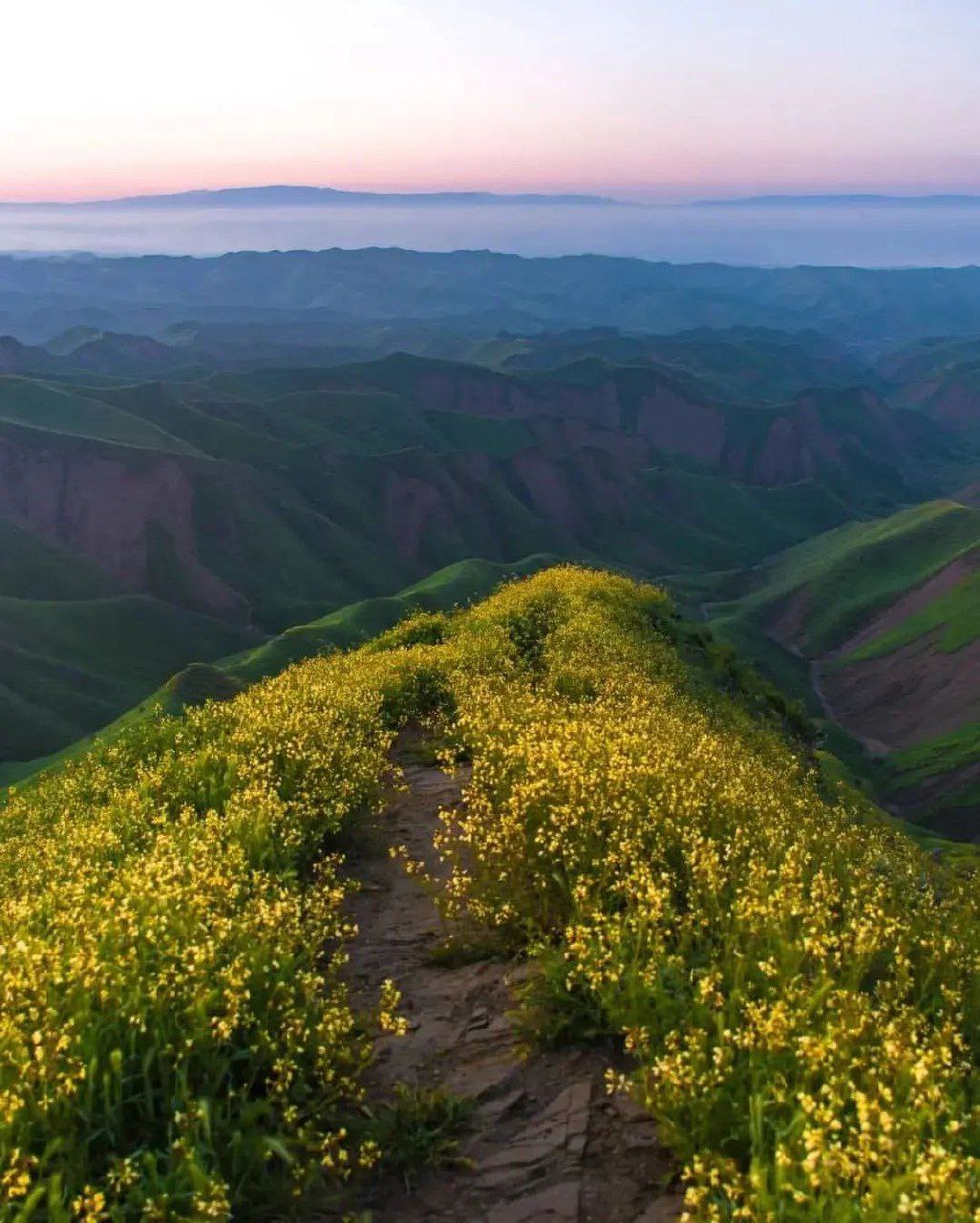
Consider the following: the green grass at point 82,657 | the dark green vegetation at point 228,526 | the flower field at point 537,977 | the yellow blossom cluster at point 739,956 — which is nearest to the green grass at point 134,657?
the green grass at point 82,657

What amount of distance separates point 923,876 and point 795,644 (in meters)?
127

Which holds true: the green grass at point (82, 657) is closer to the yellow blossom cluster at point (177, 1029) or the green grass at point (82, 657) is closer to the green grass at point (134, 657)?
the green grass at point (134, 657)

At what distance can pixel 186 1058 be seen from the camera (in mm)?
5410

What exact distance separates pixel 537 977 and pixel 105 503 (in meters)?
139

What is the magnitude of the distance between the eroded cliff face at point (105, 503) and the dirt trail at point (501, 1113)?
124245mm

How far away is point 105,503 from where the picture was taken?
13338 cm

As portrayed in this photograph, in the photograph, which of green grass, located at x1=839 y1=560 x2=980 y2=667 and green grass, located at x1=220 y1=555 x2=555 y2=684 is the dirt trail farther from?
green grass, located at x1=839 y1=560 x2=980 y2=667

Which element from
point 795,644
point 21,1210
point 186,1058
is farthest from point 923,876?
point 795,644

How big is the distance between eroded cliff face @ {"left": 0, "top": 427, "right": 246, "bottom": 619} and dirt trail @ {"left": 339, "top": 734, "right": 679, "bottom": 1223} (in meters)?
124

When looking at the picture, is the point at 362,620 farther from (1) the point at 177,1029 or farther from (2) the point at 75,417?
(2) the point at 75,417

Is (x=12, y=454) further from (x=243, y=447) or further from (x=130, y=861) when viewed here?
(x=130, y=861)

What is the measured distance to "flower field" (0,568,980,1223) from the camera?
15.6 feet

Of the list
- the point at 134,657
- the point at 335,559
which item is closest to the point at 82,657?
the point at 134,657

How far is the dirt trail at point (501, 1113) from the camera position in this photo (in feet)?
18.1
